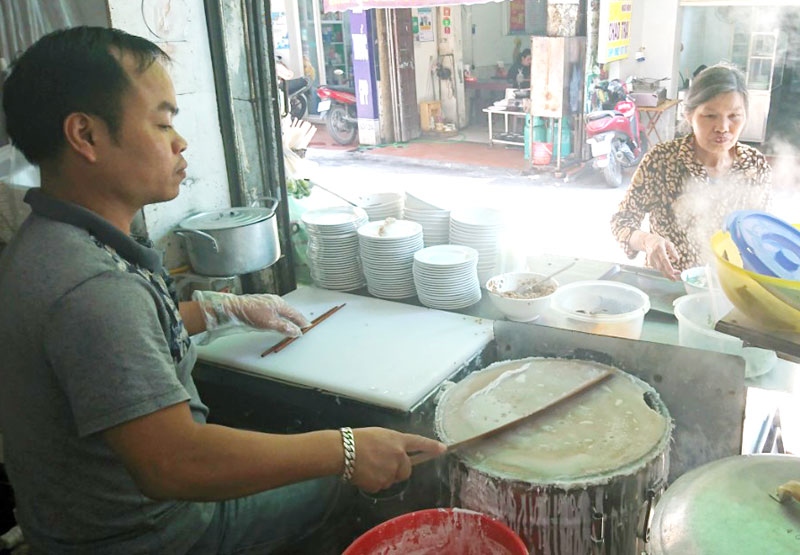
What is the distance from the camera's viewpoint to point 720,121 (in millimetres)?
2977

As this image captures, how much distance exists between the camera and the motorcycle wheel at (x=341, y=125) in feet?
40.7

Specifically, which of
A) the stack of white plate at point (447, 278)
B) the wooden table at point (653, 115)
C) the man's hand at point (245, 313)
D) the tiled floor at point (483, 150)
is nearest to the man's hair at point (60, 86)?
the man's hand at point (245, 313)

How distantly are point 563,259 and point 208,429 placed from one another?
2.12 meters

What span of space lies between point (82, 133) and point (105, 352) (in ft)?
1.55

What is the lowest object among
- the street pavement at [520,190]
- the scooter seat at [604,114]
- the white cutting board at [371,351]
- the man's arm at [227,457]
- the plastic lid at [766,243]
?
the street pavement at [520,190]

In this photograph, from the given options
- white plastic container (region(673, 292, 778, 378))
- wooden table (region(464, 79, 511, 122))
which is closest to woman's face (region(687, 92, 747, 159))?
white plastic container (region(673, 292, 778, 378))

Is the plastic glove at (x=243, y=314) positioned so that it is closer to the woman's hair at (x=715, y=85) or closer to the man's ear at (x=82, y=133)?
the man's ear at (x=82, y=133)

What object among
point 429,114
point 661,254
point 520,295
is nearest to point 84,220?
point 520,295

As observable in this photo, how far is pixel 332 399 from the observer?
7.04 ft

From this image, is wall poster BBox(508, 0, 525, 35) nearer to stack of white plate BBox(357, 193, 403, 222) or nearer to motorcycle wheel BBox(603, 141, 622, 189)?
motorcycle wheel BBox(603, 141, 622, 189)

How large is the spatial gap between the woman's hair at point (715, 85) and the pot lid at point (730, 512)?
6.59 ft

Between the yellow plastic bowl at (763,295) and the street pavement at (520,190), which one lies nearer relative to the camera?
the yellow plastic bowl at (763,295)

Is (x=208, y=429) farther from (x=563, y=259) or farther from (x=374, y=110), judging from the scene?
(x=374, y=110)

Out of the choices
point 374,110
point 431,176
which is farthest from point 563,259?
point 374,110
